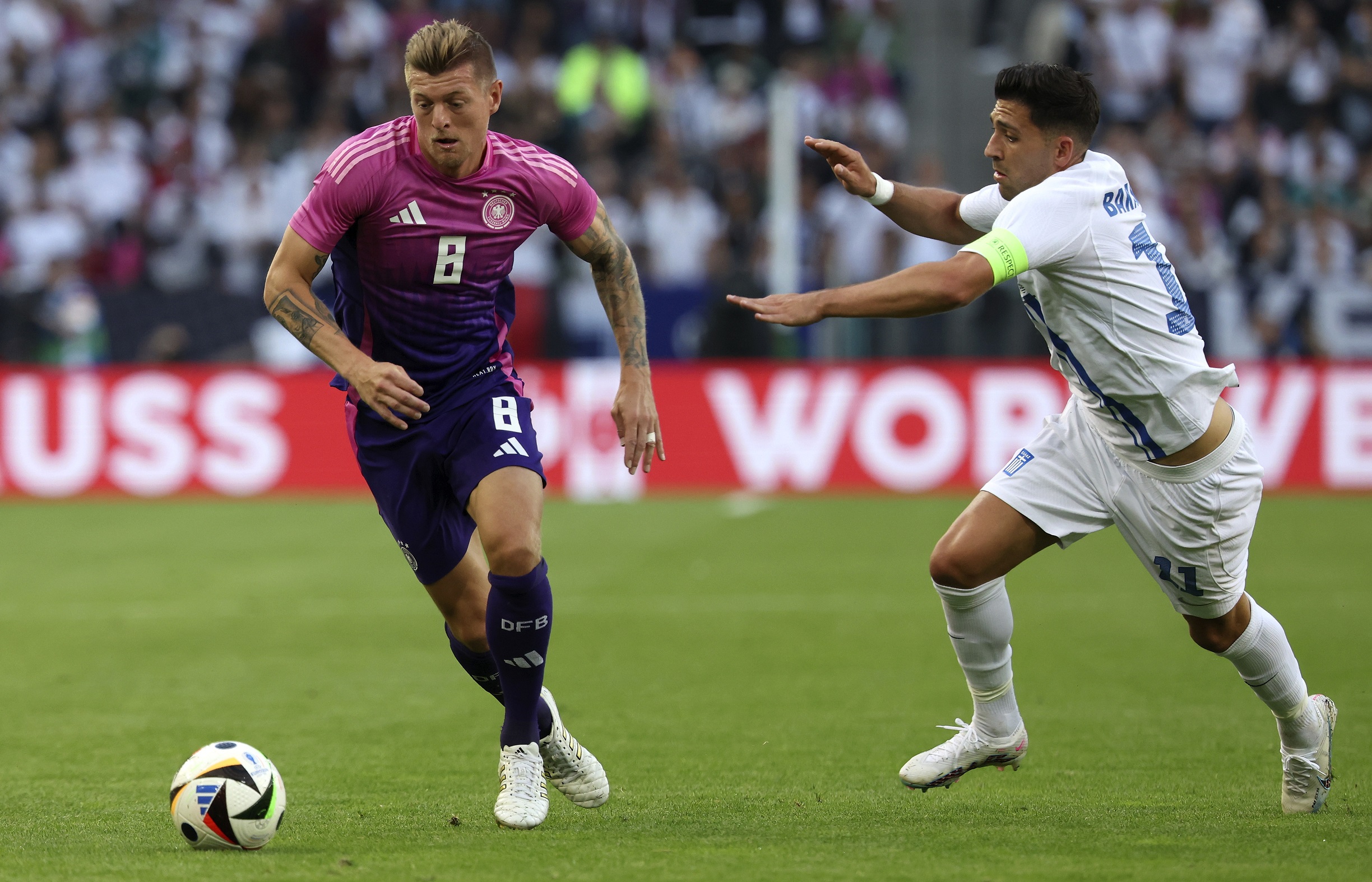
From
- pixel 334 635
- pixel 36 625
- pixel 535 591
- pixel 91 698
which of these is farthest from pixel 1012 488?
pixel 36 625

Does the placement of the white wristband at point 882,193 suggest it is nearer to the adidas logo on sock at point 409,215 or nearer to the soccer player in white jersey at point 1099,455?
the soccer player in white jersey at point 1099,455

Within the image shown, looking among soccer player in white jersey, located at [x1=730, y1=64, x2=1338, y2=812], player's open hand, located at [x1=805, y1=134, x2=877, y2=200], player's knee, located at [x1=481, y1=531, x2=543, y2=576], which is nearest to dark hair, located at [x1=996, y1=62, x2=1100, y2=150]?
soccer player in white jersey, located at [x1=730, y1=64, x2=1338, y2=812]

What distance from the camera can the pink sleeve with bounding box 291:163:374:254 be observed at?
15.8ft

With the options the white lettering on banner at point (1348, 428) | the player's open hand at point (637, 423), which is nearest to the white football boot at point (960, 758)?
the player's open hand at point (637, 423)

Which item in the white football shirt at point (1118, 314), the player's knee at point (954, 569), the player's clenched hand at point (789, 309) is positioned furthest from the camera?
the player's knee at point (954, 569)

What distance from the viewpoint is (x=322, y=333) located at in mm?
4844

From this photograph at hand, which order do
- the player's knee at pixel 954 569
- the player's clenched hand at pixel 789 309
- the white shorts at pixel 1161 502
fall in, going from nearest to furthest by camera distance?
1. the player's clenched hand at pixel 789 309
2. the white shorts at pixel 1161 502
3. the player's knee at pixel 954 569

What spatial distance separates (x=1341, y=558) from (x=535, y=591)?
7.94 metres

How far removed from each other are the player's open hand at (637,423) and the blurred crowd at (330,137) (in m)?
10.1

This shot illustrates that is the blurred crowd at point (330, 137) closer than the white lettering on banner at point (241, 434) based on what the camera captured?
No

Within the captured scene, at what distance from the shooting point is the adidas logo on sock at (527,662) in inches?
193

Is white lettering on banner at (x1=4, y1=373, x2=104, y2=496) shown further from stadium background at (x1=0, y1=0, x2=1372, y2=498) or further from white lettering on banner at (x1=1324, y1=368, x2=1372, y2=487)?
white lettering on banner at (x1=1324, y1=368, x2=1372, y2=487)

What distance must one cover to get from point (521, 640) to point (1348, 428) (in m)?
11.2

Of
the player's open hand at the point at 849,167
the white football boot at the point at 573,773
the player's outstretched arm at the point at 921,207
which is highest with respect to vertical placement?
the player's open hand at the point at 849,167
